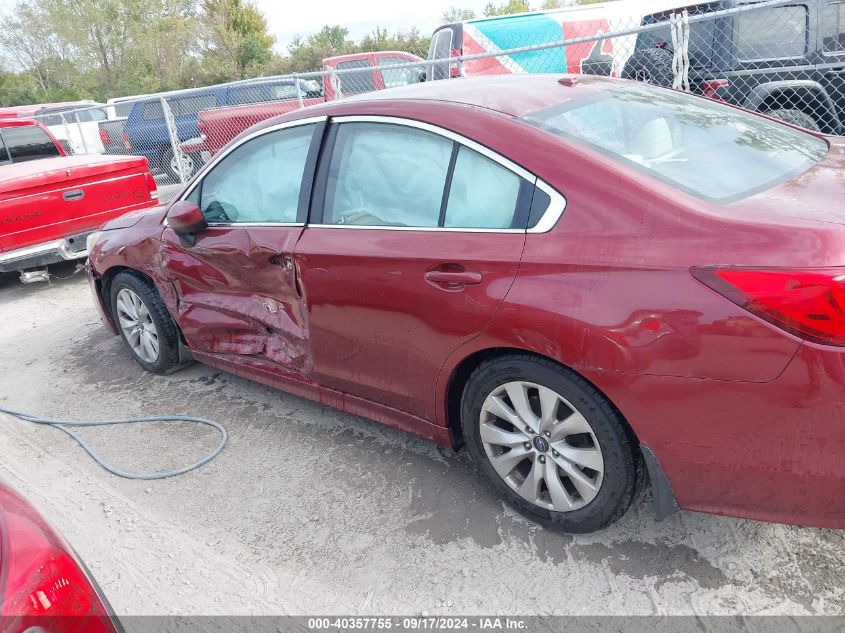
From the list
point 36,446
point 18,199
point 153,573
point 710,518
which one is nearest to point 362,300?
point 153,573

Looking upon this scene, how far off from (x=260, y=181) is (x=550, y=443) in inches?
79.4

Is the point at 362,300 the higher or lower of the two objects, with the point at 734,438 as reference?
higher

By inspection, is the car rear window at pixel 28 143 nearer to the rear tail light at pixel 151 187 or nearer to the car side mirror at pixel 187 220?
the rear tail light at pixel 151 187

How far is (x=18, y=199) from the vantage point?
6527mm

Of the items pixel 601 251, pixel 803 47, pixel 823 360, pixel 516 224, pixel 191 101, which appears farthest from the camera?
pixel 191 101

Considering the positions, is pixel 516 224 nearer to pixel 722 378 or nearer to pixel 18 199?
pixel 722 378

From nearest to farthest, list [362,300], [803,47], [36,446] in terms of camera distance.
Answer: [362,300] < [36,446] < [803,47]

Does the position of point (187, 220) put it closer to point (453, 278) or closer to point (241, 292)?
point (241, 292)

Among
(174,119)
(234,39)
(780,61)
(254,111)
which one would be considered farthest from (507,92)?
(234,39)

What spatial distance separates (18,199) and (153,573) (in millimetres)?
5122

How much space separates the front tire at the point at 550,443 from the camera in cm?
236

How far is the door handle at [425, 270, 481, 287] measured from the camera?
252 centimetres

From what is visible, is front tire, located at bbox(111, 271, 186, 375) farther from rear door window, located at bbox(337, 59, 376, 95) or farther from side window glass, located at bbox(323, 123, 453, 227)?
rear door window, located at bbox(337, 59, 376, 95)

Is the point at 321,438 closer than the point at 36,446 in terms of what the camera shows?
Yes
